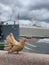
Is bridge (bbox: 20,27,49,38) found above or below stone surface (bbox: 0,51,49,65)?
below

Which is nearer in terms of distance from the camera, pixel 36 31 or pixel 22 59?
pixel 22 59

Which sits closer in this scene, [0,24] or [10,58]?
[10,58]

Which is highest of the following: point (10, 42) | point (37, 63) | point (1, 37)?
point (10, 42)

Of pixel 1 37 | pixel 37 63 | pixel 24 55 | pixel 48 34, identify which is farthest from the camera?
pixel 48 34

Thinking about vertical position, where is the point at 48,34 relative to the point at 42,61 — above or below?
below

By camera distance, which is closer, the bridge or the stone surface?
the stone surface

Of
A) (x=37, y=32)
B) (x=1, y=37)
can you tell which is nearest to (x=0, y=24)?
(x=1, y=37)

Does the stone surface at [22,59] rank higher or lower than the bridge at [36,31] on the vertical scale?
higher

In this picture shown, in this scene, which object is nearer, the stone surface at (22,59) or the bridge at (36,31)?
the stone surface at (22,59)

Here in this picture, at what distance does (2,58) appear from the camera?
747 centimetres

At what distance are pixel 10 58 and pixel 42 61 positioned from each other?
1.03 meters

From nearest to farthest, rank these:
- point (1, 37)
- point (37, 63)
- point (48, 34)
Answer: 1. point (37, 63)
2. point (1, 37)
3. point (48, 34)

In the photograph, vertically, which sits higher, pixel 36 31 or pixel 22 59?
pixel 22 59

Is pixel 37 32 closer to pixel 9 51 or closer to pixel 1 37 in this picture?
pixel 1 37
